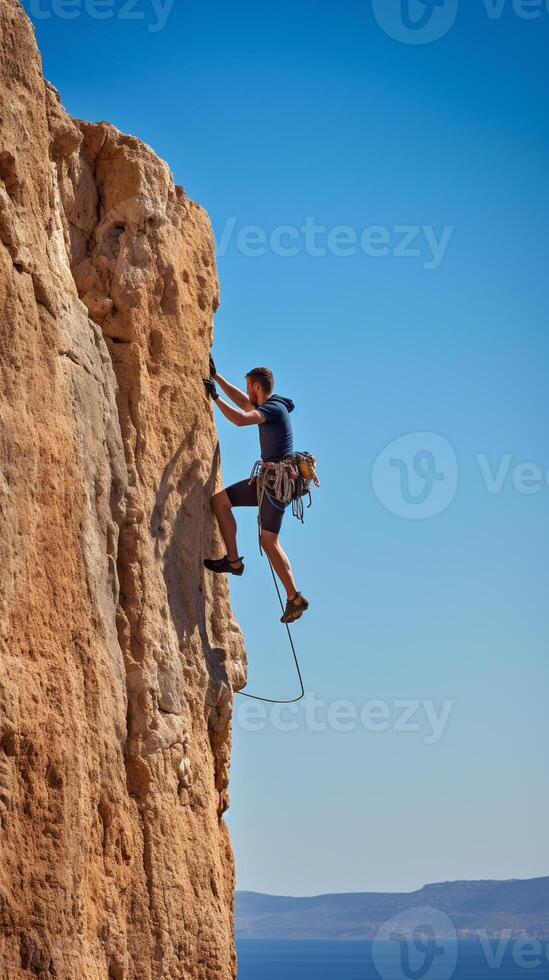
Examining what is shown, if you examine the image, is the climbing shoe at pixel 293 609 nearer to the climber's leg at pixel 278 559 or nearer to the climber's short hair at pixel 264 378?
the climber's leg at pixel 278 559

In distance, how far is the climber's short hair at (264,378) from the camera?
1322cm

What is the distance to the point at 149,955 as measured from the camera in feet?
35.6

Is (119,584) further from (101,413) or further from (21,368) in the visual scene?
(21,368)

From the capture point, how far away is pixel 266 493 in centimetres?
1298

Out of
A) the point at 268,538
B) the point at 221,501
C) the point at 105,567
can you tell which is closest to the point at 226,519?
the point at 221,501

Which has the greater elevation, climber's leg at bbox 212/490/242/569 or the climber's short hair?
the climber's short hair

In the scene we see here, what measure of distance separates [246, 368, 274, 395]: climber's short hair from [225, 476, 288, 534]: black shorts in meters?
0.84

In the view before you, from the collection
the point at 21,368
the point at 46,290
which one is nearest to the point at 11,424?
the point at 21,368

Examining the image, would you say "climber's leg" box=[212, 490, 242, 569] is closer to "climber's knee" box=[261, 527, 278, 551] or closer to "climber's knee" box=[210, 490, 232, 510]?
"climber's knee" box=[210, 490, 232, 510]

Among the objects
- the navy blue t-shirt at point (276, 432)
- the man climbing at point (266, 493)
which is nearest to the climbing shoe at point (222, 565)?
the man climbing at point (266, 493)

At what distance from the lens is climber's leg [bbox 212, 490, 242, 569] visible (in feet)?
42.7

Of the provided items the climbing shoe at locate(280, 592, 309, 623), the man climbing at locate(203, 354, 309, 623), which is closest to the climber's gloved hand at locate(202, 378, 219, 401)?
the man climbing at locate(203, 354, 309, 623)

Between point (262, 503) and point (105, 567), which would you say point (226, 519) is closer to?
point (262, 503)

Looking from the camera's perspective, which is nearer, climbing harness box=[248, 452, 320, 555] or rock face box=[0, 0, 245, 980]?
rock face box=[0, 0, 245, 980]
